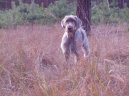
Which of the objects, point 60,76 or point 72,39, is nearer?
point 60,76

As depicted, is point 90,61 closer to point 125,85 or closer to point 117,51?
point 125,85

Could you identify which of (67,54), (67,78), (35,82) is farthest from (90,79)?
(67,54)

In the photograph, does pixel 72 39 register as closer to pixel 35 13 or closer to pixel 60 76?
pixel 60 76

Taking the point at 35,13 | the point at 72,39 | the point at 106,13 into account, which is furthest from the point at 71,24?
the point at 35,13

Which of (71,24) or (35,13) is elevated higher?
(71,24)

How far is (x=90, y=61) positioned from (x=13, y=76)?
91 cm

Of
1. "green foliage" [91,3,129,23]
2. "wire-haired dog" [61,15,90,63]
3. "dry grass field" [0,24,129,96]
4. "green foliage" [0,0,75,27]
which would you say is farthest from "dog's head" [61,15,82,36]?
"green foliage" [91,3,129,23]

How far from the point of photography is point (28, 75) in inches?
179

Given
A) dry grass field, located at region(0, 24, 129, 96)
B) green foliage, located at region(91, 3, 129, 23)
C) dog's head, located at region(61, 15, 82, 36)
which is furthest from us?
green foliage, located at region(91, 3, 129, 23)

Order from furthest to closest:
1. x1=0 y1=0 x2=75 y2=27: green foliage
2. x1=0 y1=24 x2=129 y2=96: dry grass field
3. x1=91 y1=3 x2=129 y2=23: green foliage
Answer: x1=91 y1=3 x2=129 y2=23: green foliage
x1=0 y1=0 x2=75 y2=27: green foliage
x1=0 y1=24 x2=129 y2=96: dry grass field

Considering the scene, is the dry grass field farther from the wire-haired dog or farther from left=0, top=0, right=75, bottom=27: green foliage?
left=0, top=0, right=75, bottom=27: green foliage

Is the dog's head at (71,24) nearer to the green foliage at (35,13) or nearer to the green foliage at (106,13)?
the green foliage at (35,13)

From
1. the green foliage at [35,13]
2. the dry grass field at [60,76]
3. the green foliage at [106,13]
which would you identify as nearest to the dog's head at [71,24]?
the dry grass field at [60,76]

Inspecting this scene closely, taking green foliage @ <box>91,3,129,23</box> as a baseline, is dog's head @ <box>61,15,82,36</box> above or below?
above
